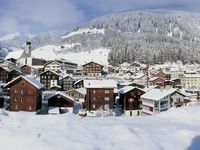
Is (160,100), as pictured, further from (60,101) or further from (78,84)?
(78,84)

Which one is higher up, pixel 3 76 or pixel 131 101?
pixel 3 76

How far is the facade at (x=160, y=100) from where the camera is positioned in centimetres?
4629

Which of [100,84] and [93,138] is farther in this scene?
[100,84]

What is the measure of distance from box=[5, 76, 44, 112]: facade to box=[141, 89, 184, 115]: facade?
1760cm

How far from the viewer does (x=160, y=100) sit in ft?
152

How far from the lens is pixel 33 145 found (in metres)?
10.1

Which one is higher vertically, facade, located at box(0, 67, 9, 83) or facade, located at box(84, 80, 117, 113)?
facade, located at box(0, 67, 9, 83)

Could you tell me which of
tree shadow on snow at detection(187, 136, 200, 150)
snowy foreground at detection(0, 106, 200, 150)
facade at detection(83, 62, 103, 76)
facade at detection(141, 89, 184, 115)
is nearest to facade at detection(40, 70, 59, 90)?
facade at detection(141, 89, 184, 115)

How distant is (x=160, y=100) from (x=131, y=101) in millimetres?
8040

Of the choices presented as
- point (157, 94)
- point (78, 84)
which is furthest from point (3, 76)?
point (157, 94)

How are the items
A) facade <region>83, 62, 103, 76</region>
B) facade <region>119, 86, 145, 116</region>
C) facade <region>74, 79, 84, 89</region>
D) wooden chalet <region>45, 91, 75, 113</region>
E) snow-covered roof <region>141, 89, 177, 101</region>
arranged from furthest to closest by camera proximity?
facade <region>83, 62, 103, 76</region>, facade <region>74, 79, 84, 89</region>, facade <region>119, 86, 145, 116</region>, snow-covered roof <region>141, 89, 177, 101</region>, wooden chalet <region>45, 91, 75, 113</region>

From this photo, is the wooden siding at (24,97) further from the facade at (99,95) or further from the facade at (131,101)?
the facade at (131,101)

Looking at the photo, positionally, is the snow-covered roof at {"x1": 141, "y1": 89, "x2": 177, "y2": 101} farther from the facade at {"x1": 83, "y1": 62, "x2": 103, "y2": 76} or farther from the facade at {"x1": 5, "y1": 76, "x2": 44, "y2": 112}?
the facade at {"x1": 83, "y1": 62, "x2": 103, "y2": 76}

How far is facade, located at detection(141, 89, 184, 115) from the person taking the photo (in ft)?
152
